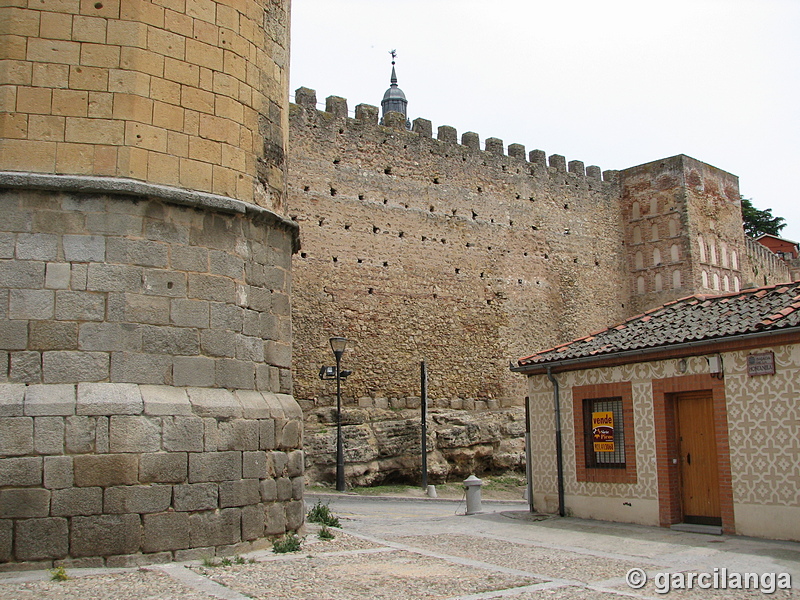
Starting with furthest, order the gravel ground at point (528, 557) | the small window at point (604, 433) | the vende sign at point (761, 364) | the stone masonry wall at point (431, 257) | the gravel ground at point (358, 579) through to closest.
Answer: the stone masonry wall at point (431, 257) < the small window at point (604, 433) < the vende sign at point (761, 364) < the gravel ground at point (528, 557) < the gravel ground at point (358, 579)

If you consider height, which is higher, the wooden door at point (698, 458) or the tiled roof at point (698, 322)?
the tiled roof at point (698, 322)

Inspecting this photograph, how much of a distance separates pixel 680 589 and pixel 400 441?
13963mm

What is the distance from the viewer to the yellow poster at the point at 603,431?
1088 cm

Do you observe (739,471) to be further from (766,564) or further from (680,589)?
(680,589)

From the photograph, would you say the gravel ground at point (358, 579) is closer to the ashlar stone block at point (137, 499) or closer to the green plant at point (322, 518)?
the ashlar stone block at point (137, 499)

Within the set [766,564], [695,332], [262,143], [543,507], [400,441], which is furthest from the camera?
[400,441]

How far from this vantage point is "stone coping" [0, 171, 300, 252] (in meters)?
6.98

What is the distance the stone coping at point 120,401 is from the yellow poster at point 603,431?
Answer: 5.24m

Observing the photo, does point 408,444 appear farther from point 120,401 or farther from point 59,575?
point 59,575

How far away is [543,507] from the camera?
11789mm

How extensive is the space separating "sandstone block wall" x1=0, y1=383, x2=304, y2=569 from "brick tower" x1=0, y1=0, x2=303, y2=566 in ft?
0.04

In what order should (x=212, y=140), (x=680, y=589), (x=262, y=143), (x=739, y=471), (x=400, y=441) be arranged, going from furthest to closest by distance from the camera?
1. (x=400, y=441)
2. (x=739, y=471)
3. (x=262, y=143)
4. (x=212, y=140)
5. (x=680, y=589)

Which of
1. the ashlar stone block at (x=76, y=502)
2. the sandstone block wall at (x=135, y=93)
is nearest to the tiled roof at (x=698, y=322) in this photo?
the sandstone block wall at (x=135, y=93)

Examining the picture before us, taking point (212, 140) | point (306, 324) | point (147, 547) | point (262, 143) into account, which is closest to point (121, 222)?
point (212, 140)
